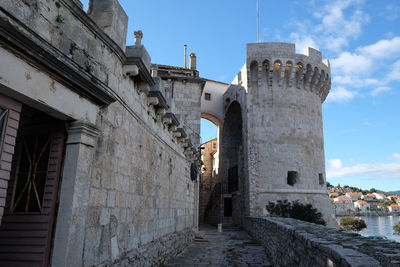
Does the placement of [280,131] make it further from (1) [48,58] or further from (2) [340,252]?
(1) [48,58]

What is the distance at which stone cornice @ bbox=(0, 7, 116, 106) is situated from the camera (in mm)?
2225

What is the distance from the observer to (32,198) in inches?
128

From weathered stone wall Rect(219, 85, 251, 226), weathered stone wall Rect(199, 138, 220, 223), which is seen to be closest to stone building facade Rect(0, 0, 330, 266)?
weathered stone wall Rect(219, 85, 251, 226)

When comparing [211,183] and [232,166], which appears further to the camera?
[211,183]

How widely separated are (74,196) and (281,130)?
52.9 feet

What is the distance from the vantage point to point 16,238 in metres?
3.12

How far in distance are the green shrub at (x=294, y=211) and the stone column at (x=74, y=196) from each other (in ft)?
48.4

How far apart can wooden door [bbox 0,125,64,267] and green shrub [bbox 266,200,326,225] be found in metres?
14.9

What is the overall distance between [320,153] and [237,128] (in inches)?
246

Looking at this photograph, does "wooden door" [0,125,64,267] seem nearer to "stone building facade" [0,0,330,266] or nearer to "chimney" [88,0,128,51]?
"stone building facade" [0,0,330,266]

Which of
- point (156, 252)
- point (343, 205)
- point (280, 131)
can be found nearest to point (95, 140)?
point (156, 252)

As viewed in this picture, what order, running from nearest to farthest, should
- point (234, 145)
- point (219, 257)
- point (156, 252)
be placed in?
point (156, 252) < point (219, 257) < point (234, 145)

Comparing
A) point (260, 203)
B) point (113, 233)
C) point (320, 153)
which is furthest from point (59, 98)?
point (320, 153)

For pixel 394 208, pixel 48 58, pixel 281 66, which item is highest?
pixel 281 66
